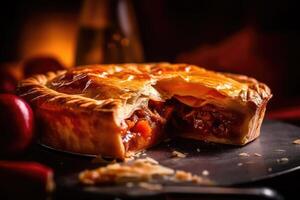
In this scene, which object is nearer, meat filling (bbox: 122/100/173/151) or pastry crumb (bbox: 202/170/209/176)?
pastry crumb (bbox: 202/170/209/176)

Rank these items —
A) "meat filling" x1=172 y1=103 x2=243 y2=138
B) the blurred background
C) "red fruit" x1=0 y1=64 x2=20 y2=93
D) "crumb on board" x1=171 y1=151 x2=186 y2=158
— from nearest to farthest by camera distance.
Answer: "crumb on board" x1=171 y1=151 x2=186 y2=158 < "meat filling" x1=172 y1=103 x2=243 y2=138 < "red fruit" x1=0 y1=64 x2=20 y2=93 < the blurred background

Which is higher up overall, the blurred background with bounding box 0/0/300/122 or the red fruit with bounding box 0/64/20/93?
the blurred background with bounding box 0/0/300/122

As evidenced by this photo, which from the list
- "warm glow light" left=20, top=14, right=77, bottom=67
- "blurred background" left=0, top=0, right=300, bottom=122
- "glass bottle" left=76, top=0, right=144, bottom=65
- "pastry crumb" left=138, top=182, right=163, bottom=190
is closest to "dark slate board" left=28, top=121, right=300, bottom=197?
"pastry crumb" left=138, top=182, right=163, bottom=190

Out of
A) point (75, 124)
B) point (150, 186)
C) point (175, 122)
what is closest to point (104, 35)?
point (175, 122)

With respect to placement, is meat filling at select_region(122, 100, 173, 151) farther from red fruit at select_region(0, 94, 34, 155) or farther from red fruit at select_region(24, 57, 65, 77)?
red fruit at select_region(24, 57, 65, 77)

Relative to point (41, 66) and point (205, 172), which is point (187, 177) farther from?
point (41, 66)
